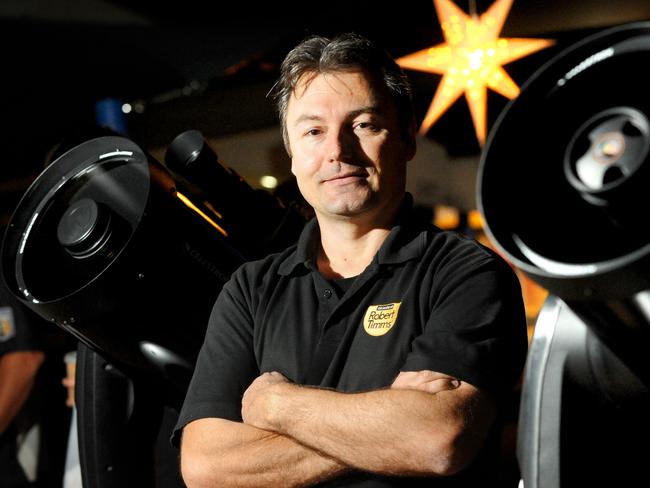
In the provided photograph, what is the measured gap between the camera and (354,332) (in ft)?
3.44

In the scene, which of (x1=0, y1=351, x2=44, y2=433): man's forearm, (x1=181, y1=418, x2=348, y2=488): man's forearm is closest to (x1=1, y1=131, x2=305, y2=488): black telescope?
(x1=181, y1=418, x2=348, y2=488): man's forearm

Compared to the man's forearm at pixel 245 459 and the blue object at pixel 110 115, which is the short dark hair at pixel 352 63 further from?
the blue object at pixel 110 115

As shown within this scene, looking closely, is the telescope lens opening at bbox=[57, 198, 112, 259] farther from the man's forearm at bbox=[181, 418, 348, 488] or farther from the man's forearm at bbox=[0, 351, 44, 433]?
the man's forearm at bbox=[0, 351, 44, 433]

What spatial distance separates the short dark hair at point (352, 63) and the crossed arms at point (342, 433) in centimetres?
45

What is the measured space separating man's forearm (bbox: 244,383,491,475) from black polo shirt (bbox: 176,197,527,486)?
0.05 meters

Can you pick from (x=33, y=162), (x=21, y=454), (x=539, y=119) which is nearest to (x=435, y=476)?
(x=539, y=119)

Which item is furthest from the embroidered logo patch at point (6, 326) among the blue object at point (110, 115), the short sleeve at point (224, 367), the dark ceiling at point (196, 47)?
the short sleeve at point (224, 367)

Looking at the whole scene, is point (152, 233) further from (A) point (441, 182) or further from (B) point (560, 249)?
(A) point (441, 182)

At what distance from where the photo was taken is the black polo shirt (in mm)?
946

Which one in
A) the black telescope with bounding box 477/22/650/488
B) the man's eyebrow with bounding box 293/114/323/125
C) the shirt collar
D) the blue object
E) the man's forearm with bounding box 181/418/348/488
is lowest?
the man's forearm with bounding box 181/418/348/488

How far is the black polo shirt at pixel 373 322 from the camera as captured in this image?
946mm

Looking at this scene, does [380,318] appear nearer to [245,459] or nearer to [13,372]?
[245,459]

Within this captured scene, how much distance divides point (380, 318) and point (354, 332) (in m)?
0.04

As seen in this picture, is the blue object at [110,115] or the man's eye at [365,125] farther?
the blue object at [110,115]
